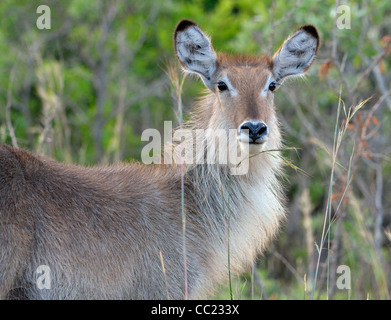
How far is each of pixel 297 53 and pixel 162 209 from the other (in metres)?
1.93

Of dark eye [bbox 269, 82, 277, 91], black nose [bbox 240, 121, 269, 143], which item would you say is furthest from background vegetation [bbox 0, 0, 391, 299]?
black nose [bbox 240, 121, 269, 143]

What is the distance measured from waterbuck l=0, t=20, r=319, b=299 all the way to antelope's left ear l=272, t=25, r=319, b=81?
0.01 meters

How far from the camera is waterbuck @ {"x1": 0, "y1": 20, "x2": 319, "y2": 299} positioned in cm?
433

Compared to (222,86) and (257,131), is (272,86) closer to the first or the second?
(222,86)

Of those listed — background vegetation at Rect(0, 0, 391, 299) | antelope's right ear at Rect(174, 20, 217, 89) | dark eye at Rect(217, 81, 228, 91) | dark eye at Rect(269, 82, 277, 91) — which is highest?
background vegetation at Rect(0, 0, 391, 299)

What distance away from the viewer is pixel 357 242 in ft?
31.1

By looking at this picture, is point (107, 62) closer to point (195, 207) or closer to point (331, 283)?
point (331, 283)

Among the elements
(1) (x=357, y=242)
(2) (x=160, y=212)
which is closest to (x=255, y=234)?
(2) (x=160, y=212)

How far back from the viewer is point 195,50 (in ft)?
18.5

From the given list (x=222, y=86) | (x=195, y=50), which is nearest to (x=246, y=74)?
(x=222, y=86)

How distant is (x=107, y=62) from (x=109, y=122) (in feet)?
3.64

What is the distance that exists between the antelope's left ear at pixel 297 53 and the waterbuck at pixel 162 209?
0.03ft

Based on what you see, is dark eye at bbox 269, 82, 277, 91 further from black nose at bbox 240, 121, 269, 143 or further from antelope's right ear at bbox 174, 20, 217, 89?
black nose at bbox 240, 121, 269, 143

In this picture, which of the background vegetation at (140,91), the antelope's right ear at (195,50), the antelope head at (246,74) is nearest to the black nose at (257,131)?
the antelope head at (246,74)
